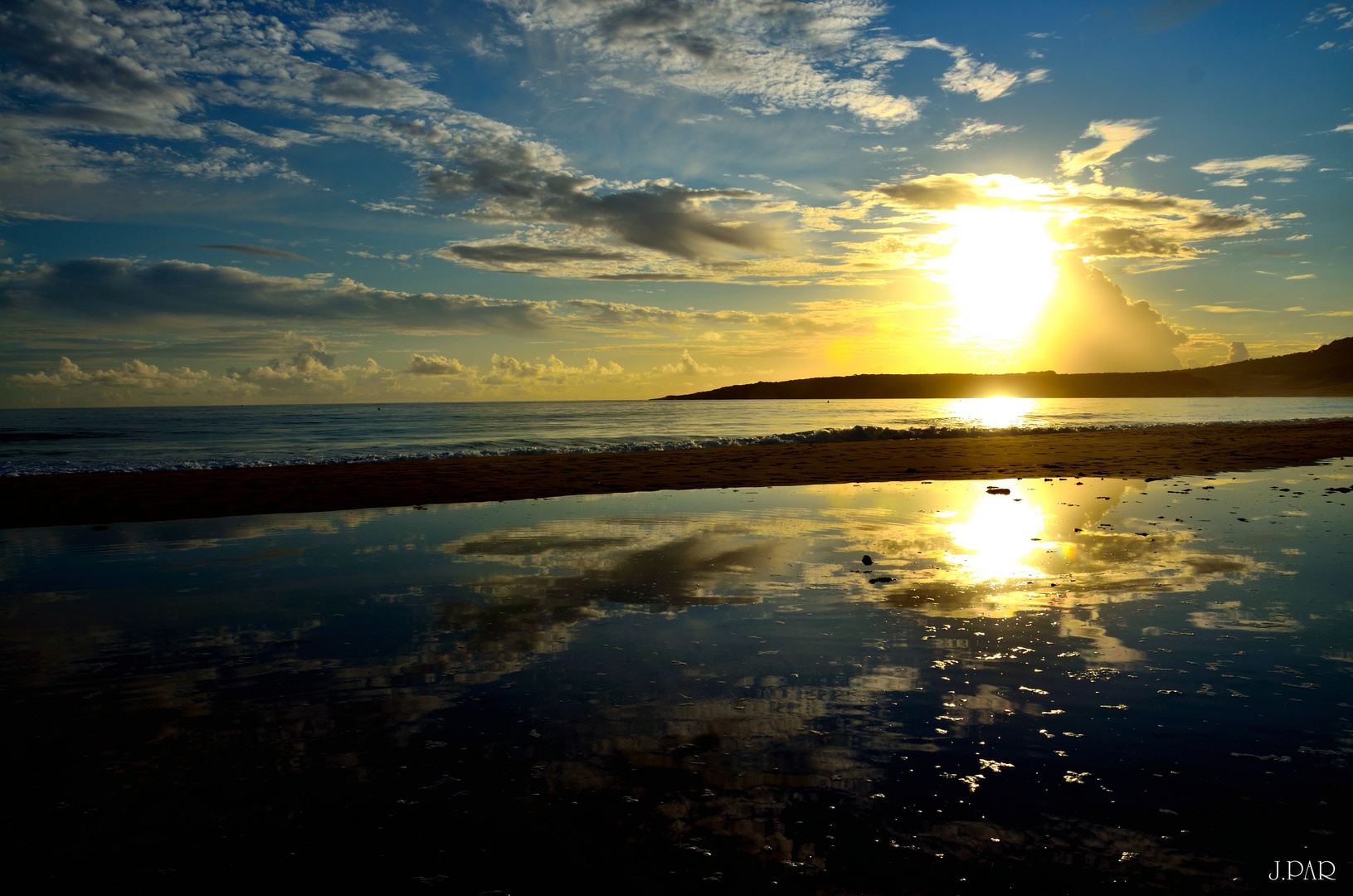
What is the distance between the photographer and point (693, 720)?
209 inches

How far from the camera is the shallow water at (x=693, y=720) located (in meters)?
3.72

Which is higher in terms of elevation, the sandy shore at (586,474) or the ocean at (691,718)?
the sandy shore at (586,474)

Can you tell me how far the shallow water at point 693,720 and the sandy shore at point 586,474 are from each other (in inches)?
319

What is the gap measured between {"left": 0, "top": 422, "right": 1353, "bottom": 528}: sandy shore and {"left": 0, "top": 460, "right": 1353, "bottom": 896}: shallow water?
810 cm

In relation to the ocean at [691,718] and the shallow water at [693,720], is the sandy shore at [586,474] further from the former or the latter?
the shallow water at [693,720]

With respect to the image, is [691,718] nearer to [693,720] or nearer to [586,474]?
[693,720]
